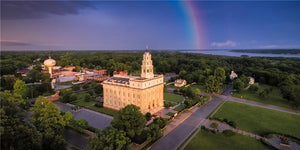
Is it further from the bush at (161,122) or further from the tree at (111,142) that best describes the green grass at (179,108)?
the tree at (111,142)

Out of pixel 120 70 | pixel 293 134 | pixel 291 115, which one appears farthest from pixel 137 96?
pixel 120 70

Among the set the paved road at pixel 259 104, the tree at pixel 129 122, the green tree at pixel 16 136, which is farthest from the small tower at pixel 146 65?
the paved road at pixel 259 104

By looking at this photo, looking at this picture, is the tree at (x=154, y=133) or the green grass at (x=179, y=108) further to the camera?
the green grass at (x=179, y=108)

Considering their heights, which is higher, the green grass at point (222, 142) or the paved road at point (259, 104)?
the paved road at point (259, 104)

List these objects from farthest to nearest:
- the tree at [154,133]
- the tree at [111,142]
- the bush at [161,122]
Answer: the bush at [161,122]
the tree at [154,133]
the tree at [111,142]

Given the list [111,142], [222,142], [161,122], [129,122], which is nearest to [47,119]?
[111,142]

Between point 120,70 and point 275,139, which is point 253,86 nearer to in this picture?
point 275,139

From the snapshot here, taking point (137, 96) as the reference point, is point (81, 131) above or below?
below
